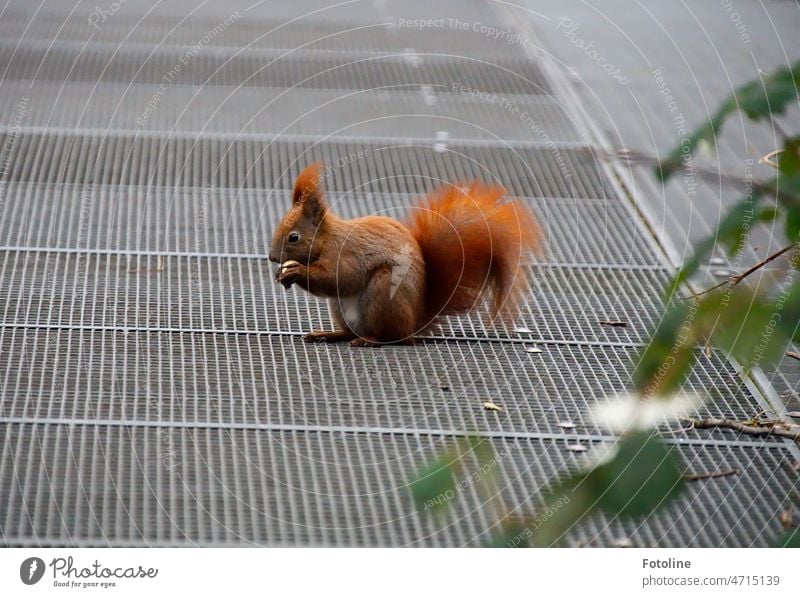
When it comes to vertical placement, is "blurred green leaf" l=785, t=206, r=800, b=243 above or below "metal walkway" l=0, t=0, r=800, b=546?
above

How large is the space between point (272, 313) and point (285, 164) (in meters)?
0.76

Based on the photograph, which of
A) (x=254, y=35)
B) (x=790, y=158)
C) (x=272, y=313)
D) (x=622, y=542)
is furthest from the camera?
(x=254, y=35)

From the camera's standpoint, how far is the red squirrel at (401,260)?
5.68ft

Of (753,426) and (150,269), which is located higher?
(753,426)

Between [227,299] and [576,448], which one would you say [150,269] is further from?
[576,448]

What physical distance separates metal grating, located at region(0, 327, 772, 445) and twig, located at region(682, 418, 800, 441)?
17 millimetres

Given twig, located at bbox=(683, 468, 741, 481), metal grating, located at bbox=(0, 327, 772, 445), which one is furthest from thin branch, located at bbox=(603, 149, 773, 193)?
metal grating, located at bbox=(0, 327, 772, 445)

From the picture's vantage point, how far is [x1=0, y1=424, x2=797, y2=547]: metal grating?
1.19 m

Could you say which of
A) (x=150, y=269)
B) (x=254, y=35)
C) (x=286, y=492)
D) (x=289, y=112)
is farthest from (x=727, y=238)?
(x=254, y=35)

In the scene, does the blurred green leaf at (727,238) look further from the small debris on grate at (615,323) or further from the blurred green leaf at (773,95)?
the small debris on grate at (615,323)

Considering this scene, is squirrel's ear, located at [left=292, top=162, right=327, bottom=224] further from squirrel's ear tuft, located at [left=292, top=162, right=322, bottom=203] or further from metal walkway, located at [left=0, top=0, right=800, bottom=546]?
metal walkway, located at [left=0, top=0, right=800, bottom=546]

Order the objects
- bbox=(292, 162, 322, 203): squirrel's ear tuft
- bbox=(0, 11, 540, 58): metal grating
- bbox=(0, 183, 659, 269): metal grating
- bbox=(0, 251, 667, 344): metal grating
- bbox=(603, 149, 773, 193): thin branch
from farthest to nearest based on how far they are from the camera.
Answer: bbox=(0, 11, 540, 58): metal grating, bbox=(0, 183, 659, 269): metal grating, bbox=(0, 251, 667, 344): metal grating, bbox=(292, 162, 322, 203): squirrel's ear tuft, bbox=(603, 149, 773, 193): thin branch

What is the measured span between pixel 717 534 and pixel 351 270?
73 cm

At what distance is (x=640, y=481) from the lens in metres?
0.46
